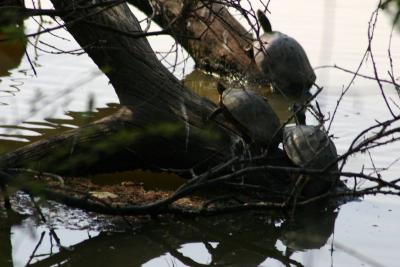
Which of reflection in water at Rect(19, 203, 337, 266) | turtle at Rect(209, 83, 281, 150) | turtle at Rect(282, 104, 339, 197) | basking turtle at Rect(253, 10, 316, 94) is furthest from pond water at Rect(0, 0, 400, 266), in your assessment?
basking turtle at Rect(253, 10, 316, 94)

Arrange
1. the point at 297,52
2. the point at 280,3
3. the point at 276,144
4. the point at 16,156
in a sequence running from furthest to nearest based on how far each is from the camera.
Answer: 1. the point at 280,3
2. the point at 297,52
3. the point at 276,144
4. the point at 16,156

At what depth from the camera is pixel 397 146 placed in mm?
6605

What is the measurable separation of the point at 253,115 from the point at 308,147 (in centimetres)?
52

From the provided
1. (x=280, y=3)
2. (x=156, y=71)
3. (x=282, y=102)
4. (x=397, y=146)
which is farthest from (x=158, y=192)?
(x=280, y=3)

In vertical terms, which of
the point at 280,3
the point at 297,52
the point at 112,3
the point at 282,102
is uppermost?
the point at 280,3

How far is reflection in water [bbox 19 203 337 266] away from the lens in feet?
14.0

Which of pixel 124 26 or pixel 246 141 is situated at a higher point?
pixel 124 26

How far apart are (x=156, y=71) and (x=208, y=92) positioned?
3.18m

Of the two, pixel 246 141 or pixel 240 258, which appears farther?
pixel 246 141

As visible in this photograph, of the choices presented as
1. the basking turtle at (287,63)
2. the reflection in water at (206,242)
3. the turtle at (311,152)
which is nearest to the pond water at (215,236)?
the reflection in water at (206,242)

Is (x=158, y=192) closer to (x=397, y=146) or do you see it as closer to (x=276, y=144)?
(x=276, y=144)

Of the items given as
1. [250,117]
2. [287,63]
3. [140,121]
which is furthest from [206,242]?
[287,63]

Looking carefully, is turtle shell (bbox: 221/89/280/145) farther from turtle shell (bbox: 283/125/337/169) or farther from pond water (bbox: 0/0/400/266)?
pond water (bbox: 0/0/400/266)

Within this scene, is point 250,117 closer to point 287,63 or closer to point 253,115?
point 253,115
